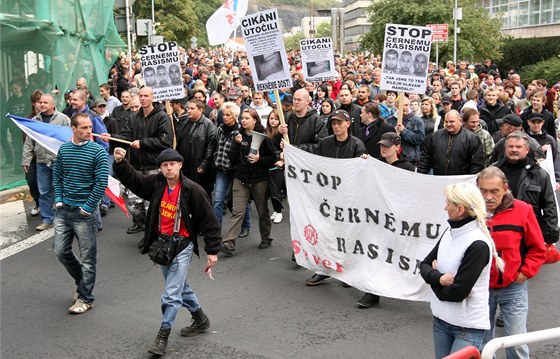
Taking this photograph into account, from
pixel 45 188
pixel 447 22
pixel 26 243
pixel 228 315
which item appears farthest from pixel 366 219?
pixel 447 22

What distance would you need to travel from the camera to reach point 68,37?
14.4 m

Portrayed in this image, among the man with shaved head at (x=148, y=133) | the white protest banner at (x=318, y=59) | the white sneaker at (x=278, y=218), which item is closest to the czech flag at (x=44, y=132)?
the man with shaved head at (x=148, y=133)

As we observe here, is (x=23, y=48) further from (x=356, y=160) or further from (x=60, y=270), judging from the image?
(x=356, y=160)

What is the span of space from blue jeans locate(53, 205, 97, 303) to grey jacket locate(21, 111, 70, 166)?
10.6 ft

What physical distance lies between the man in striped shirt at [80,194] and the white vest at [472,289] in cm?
358

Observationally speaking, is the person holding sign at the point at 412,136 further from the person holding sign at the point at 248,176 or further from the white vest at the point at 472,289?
the white vest at the point at 472,289

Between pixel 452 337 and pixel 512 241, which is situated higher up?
pixel 512 241

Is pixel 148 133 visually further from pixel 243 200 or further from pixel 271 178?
pixel 271 178

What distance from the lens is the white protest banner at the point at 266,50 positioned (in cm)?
855

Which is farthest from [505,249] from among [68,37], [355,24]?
[355,24]

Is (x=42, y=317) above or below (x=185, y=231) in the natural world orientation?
below

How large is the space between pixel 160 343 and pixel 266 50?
4166 millimetres

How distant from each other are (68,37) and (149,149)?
6.51 meters

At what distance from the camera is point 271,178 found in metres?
8.83
